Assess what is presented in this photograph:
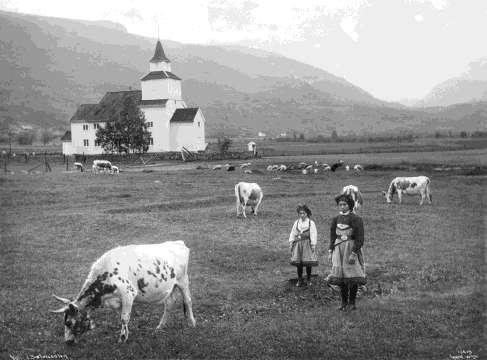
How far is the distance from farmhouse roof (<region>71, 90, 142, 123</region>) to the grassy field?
5631cm

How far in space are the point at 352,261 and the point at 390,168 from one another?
40.4m

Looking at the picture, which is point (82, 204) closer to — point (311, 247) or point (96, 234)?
point (96, 234)

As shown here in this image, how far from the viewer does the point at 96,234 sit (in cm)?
2214

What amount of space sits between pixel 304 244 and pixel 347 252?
105 inches

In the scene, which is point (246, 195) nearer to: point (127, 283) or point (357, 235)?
point (357, 235)

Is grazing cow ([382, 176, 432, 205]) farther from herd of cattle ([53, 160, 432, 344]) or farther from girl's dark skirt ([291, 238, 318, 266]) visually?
herd of cattle ([53, 160, 432, 344])

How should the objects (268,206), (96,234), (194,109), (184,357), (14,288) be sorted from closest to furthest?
(184,357) → (14,288) → (96,234) → (268,206) → (194,109)

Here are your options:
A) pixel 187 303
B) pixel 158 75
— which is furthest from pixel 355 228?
pixel 158 75

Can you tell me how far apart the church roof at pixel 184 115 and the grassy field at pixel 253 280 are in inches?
2065

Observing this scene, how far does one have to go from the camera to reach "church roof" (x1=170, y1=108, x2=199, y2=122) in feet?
280

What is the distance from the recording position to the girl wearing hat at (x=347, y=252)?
1174cm

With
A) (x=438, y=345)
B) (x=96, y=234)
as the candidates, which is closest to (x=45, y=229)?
(x=96, y=234)
